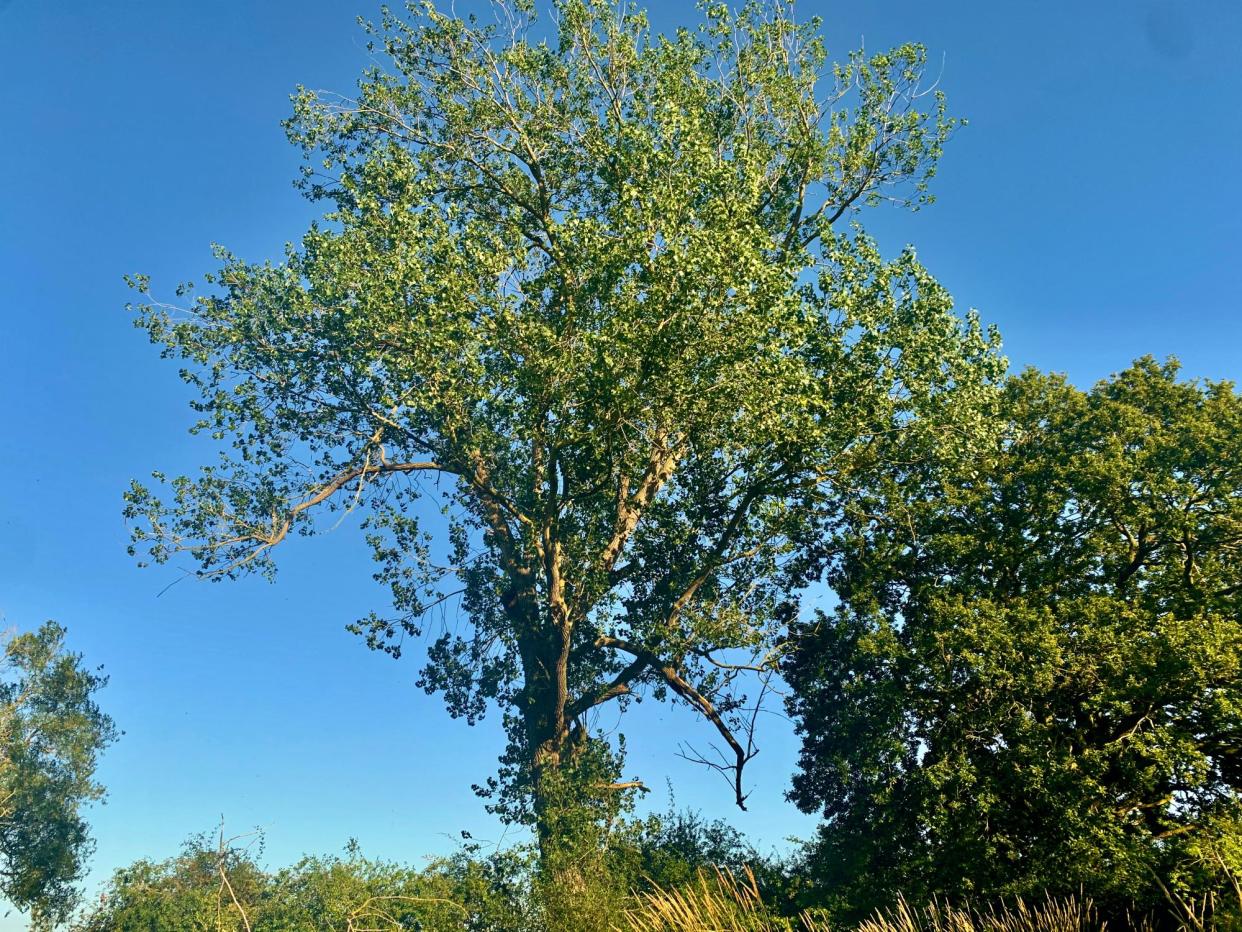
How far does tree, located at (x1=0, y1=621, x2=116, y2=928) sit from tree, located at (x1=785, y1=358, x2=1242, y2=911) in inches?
1335

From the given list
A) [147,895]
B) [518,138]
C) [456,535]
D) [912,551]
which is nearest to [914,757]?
[912,551]

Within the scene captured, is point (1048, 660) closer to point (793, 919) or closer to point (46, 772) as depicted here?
point (793, 919)

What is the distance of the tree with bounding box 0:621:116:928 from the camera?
40031 millimetres

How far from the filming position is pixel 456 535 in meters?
22.9

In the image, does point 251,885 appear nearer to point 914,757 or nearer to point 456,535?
point 456,535

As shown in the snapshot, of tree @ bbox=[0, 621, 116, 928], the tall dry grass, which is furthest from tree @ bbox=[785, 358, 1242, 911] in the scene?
tree @ bbox=[0, 621, 116, 928]

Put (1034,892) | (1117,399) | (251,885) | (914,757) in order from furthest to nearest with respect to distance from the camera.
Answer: (251,885), (1117,399), (914,757), (1034,892)

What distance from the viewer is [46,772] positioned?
138ft

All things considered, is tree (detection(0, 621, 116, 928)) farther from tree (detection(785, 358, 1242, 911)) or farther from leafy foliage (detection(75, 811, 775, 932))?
tree (detection(785, 358, 1242, 911))

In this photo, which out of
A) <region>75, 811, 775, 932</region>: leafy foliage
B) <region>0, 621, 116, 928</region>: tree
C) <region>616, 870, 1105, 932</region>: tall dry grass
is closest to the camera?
<region>616, 870, 1105, 932</region>: tall dry grass

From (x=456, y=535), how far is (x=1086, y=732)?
13836 mm

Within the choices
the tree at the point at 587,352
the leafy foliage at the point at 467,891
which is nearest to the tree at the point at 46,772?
the leafy foliage at the point at 467,891

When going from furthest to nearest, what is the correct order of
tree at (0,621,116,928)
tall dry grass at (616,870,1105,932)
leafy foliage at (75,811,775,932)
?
tree at (0,621,116,928), leafy foliage at (75,811,775,932), tall dry grass at (616,870,1105,932)

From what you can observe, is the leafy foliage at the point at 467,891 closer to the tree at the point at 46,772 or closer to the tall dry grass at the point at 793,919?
the tall dry grass at the point at 793,919
